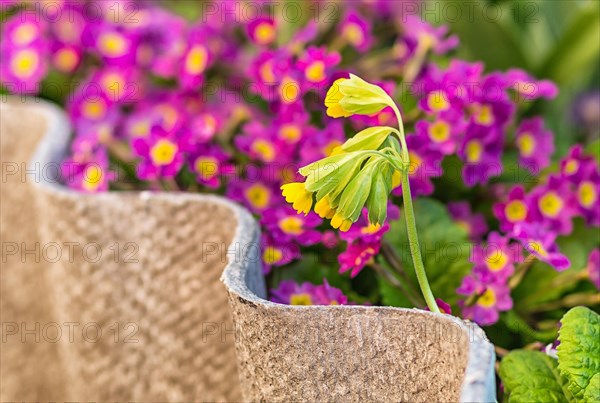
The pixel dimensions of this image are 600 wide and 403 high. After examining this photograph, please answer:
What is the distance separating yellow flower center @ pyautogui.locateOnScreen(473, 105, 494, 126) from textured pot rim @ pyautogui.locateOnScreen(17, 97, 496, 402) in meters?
0.30

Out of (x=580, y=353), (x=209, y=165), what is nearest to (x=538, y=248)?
(x=580, y=353)

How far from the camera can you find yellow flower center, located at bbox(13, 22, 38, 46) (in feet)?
3.83

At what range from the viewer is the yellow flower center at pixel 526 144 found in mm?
948

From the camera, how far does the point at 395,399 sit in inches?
22.0

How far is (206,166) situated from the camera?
0.86m

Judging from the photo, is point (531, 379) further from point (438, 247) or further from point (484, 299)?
point (438, 247)

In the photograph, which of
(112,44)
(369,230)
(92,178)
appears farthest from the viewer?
(112,44)

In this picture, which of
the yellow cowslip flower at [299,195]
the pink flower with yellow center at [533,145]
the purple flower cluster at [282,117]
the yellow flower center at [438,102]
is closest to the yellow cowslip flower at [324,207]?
the yellow cowslip flower at [299,195]

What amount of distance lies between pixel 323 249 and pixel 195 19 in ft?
2.49

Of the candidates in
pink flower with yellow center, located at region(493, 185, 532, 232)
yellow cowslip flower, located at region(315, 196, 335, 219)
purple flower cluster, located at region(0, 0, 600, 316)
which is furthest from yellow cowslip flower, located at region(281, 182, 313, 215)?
pink flower with yellow center, located at region(493, 185, 532, 232)

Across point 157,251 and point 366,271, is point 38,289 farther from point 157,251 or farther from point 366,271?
point 366,271

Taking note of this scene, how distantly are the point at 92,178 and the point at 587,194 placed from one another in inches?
22.0

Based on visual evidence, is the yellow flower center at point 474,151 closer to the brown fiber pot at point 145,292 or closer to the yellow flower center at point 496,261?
the yellow flower center at point 496,261

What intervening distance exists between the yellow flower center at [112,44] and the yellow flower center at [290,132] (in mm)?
391
